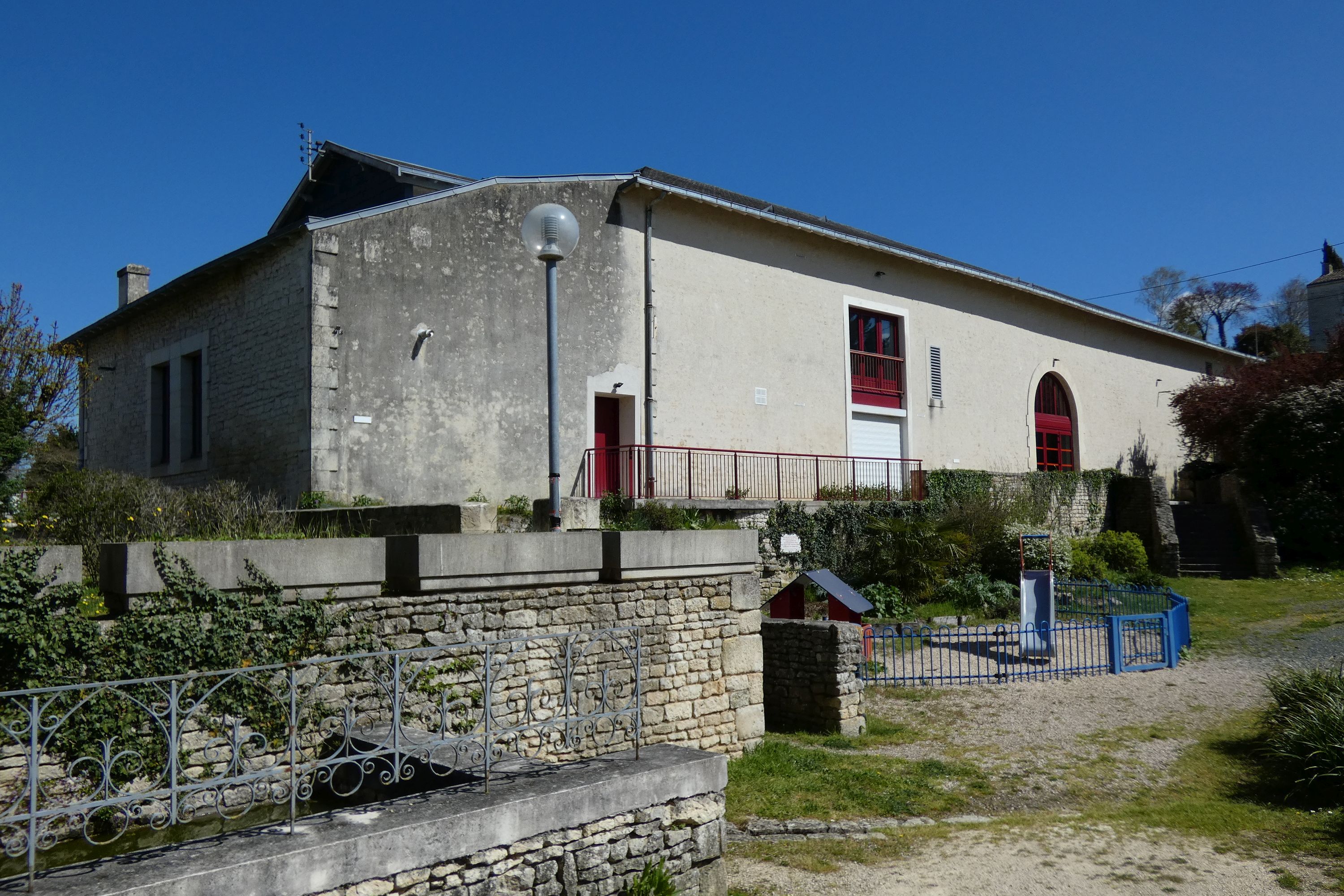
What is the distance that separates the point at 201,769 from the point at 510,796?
7.30 ft

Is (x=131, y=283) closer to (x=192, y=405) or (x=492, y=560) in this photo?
(x=192, y=405)

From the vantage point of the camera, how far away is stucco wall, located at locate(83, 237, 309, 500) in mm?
13609

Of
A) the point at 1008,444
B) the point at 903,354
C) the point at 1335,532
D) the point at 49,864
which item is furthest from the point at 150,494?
the point at 1335,532

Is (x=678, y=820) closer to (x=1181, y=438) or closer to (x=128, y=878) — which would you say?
(x=128, y=878)

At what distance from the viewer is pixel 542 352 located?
16000 millimetres

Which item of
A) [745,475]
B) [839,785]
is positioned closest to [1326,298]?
[745,475]

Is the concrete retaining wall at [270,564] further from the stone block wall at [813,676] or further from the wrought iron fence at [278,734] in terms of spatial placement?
the stone block wall at [813,676]

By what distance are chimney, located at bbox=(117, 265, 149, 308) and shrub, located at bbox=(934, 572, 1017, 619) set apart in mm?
17649

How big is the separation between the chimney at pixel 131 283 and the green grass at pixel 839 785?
59.3 ft

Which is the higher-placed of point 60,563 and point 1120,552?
point 60,563

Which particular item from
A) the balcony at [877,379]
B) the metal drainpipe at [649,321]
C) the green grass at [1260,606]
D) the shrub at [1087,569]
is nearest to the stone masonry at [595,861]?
the green grass at [1260,606]

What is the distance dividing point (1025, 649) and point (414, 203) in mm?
11019

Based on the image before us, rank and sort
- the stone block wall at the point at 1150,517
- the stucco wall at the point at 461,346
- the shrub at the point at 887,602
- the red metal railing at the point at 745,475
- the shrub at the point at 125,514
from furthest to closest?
the stone block wall at the point at 1150,517
the red metal railing at the point at 745,475
the shrub at the point at 887,602
the stucco wall at the point at 461,346
the shrub at the point at 125,514

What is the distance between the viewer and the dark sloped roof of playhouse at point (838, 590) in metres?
11.5
